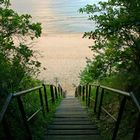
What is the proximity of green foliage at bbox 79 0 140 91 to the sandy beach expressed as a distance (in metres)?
15.4

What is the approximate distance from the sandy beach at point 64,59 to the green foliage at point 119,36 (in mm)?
15392

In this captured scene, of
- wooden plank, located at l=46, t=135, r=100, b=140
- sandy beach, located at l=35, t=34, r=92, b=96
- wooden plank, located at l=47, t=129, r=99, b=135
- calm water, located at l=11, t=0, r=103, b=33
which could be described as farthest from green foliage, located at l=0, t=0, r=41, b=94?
calm water, located at l=11, t=0, r=103, b=33

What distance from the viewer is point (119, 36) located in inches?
360

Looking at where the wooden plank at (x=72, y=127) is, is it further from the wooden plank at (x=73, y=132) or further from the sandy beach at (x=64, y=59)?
the sandy beach at (x=64, y=59)

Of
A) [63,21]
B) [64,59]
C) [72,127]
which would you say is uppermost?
[63,21]

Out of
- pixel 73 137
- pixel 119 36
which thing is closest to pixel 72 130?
pixel 73 137

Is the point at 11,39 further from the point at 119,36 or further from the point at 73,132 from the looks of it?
the point at 73,132

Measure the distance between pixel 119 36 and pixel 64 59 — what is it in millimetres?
33520

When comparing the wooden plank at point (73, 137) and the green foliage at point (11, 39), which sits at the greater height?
the green foliage at point (11, 39)

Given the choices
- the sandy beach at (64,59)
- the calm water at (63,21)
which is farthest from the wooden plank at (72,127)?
the calm water at (63,21)

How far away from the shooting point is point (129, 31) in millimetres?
8961

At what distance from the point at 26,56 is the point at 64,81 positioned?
24.2 meters

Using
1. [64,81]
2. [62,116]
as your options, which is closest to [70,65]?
[64,81]

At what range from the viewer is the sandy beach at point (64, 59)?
33.6m
